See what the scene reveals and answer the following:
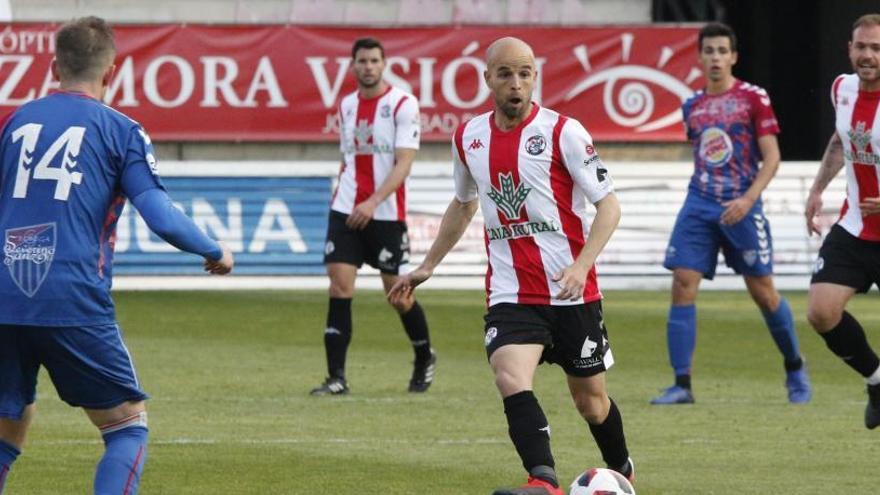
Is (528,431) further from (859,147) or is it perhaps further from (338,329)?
(338,329)

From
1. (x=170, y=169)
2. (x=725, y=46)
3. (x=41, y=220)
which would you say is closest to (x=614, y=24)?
(x=170, y=169)

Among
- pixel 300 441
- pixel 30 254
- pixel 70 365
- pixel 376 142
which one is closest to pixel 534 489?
pixel 70 365

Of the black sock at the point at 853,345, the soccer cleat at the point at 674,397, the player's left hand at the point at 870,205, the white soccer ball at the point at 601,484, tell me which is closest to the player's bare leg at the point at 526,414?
the white soccer ball at the point at 601,484

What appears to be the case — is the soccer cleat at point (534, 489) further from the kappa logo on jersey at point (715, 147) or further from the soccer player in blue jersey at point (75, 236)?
the kappa logo on jersey at point (715, 147)

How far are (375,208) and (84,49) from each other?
5.80m

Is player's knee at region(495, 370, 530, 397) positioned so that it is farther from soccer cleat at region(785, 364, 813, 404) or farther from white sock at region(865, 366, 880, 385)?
soccer cleat at region(785, 364, 813, 404)

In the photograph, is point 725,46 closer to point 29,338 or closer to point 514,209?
point 514,209

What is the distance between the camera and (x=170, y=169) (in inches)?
828

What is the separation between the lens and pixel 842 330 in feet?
32.5

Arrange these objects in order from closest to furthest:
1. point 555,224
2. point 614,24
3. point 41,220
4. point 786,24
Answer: point 41,220, point 555,224, point 614,24, point 786,24

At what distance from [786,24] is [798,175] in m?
11.3

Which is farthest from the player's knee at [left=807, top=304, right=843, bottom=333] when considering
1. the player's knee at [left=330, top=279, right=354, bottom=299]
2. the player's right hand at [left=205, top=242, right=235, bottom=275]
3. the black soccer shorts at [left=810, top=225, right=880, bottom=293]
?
the player's right hand at [left=205, top=242, right=235, bottom=275]

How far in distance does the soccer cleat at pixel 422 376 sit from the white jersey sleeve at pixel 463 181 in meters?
4.29

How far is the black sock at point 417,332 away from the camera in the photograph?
483 inches
